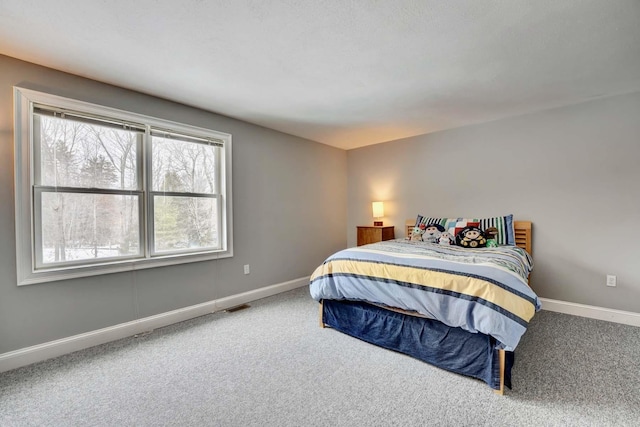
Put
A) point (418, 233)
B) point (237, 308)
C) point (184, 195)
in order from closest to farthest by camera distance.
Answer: point (184, 195)
point (237, 308)
point (418, 233)

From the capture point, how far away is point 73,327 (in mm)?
2396

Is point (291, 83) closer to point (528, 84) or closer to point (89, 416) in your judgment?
point (528, 84)

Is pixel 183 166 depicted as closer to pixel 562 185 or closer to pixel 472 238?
pixel 472 238

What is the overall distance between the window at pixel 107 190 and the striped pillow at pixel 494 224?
2.87 meters

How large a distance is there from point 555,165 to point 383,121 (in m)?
2.05

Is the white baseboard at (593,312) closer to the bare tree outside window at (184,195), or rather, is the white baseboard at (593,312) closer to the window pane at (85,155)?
the bare tree outside window at (184,195)

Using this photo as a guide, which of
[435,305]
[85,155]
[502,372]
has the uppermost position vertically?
[85,155]

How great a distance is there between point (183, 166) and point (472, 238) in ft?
11.1

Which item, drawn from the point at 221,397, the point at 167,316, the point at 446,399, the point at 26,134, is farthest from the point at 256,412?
the point at 26,134

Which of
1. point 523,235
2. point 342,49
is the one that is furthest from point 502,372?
point 342,49

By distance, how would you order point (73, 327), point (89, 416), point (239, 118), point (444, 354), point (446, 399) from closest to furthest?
point (89, 416)
point (446, 399)
point (444, 354)
point (73, 327)
point (239, 118)

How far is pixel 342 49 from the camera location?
2.07m

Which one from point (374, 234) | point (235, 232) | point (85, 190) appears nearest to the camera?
point (85, 190)

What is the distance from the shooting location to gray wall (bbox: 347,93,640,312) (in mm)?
2914
